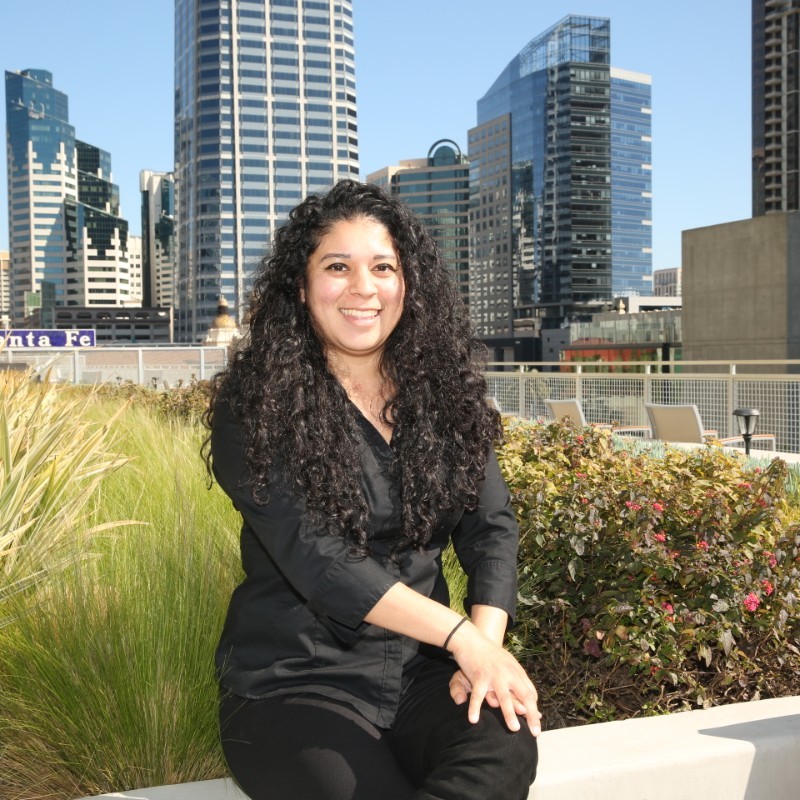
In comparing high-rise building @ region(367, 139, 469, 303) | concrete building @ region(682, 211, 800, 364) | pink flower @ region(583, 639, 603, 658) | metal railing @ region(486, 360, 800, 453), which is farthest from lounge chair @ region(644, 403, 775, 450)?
high-rise building @ region(367, 139, 469, 303)

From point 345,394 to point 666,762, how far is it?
1.06 metres

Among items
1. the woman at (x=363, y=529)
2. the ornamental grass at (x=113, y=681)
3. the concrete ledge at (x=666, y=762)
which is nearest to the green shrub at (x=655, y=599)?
the concrete ledge at (x=666, y=762)

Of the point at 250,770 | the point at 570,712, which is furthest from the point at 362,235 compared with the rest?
the point at 570,712

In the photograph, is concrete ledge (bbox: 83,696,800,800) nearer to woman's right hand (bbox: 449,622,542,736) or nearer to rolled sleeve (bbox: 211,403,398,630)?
woman's right hand (bbox: 449,622,542,736)

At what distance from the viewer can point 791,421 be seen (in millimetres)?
9742

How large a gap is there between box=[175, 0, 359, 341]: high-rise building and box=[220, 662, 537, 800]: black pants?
13590cm

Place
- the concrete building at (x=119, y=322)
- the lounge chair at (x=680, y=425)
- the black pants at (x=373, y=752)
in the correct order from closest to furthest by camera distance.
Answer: the black pants at (x=373, y=752), the lounge chair at (x=680, y=425), the concrete building at (x=119, y=322)

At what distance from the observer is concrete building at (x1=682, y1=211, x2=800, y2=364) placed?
25.1 m

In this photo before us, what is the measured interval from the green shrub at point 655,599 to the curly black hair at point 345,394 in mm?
818

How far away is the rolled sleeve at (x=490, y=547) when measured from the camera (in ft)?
6.48

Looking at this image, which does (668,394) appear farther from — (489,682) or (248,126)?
(248,126)

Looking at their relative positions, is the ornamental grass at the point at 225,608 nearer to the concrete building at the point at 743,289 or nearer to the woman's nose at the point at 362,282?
the woman's nose at the point at 362,282

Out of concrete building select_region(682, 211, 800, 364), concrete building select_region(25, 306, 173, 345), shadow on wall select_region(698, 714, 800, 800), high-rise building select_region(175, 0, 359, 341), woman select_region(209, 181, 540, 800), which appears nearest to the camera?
woman select_region(209, 181, 540, 800)

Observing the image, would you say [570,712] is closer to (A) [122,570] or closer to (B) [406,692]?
(B) [406,692]
